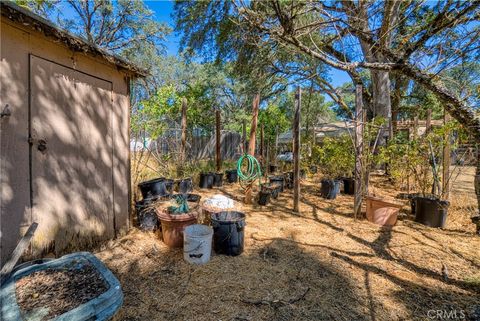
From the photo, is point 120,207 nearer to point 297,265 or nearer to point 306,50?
point 297,265

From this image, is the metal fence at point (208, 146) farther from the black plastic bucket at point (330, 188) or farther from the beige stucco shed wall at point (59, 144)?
the beige stucco shed wall at point (59, 144)

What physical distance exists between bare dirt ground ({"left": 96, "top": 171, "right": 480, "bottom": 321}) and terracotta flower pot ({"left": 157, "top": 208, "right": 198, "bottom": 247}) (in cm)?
12

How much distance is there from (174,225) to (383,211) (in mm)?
3264

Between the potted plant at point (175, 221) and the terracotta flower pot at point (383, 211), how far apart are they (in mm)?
2930

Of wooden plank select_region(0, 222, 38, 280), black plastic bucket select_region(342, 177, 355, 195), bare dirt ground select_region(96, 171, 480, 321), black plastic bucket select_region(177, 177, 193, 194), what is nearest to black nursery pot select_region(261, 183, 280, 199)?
bare dirt ground select_region(96, 171, 480, 321)

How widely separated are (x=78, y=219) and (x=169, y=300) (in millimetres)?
1378

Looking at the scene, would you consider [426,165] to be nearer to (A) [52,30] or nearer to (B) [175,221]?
(B) [175,221]

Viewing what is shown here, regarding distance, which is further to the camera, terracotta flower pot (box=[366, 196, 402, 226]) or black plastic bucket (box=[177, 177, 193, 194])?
black plastic bucket (box=[177, 177, 193, 194])

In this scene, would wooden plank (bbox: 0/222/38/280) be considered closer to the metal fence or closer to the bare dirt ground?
the bare dirt ground

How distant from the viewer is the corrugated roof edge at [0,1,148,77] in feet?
6.28

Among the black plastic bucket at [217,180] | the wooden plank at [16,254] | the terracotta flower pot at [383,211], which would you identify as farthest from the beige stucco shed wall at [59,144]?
the terracotta flower pot at [383,211]

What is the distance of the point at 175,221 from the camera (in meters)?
2.97

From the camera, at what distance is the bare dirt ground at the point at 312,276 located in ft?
6.51

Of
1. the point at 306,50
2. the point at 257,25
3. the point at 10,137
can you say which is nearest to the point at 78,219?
the point at 10,137
